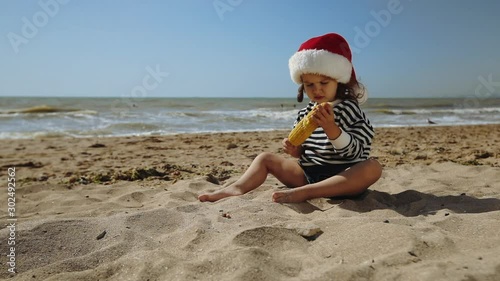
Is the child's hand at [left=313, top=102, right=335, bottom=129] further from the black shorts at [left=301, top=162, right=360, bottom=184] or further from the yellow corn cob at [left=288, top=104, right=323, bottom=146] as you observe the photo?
the black shorts at [left=301, top=162, right=360, bottom=184]

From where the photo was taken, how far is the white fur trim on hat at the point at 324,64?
9.36 ft

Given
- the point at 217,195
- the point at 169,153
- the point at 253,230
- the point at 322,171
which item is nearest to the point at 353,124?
the point at 322,171

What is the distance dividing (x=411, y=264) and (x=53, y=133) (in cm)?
888

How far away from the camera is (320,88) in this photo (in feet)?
9.66

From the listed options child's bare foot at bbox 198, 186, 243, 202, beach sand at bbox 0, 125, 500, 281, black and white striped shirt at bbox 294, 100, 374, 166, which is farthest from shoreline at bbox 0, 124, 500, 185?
black and white striped shirt at bbox 294, 100, 374, 166

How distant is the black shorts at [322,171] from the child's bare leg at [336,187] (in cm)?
16

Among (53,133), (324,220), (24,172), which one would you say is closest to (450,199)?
(324,220)

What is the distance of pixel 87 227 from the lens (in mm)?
2223

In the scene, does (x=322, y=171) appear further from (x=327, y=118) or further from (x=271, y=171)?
(x=327, y=118)

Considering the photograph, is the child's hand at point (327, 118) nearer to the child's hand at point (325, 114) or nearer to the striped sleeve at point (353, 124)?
the child's hand at point (325, 114)

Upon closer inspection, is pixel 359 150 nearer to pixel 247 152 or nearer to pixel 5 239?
pixel 5 239

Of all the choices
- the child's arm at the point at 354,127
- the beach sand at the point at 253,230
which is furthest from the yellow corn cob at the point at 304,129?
the beach sand at the point at 253,230

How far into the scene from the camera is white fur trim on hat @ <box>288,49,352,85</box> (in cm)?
285

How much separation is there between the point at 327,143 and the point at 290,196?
1.63 ft
